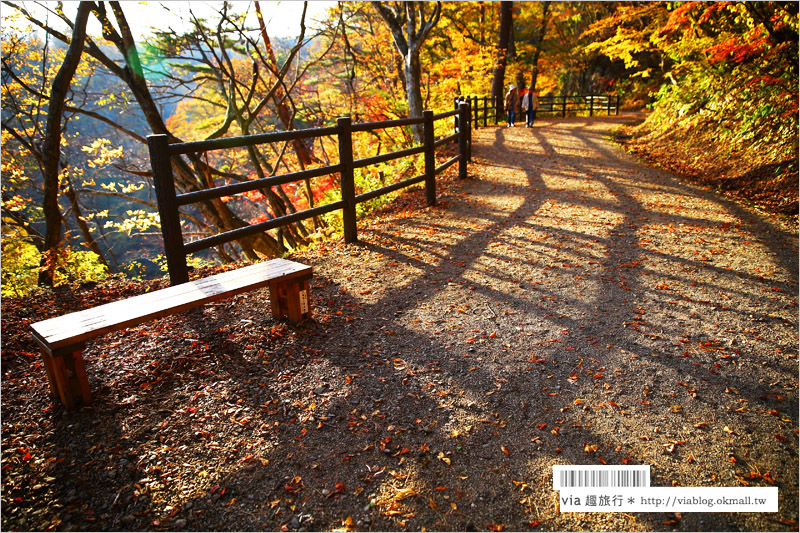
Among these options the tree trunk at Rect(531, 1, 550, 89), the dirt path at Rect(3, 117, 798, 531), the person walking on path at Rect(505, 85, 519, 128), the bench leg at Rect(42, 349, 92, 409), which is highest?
the tree trunk at Rect(531, 1, 550, 89)

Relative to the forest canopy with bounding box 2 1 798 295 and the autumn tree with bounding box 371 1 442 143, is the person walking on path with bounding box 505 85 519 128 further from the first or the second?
the autumn tree with bounding box 371 1 442 143

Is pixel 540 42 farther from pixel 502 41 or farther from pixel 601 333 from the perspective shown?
pixel 601 333

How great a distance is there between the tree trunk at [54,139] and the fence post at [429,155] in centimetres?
516

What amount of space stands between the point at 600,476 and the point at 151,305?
3.07m

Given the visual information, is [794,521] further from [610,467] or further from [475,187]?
[475,187]

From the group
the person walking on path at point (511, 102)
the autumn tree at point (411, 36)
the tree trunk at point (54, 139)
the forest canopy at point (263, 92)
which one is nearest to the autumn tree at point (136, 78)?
the forest canopy at point (263, 92)

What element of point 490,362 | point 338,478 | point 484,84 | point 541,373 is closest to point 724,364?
point 541,373

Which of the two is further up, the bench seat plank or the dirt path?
the bench seat plank

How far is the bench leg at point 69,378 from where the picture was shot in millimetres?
2979

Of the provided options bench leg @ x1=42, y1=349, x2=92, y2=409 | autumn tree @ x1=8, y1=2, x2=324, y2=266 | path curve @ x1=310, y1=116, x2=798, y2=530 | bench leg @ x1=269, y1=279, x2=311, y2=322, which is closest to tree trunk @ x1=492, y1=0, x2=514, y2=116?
autumn tree @ x1=8, y1=2, x2=324, y2=266

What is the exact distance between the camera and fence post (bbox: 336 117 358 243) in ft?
20.0

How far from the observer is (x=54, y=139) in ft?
23.1

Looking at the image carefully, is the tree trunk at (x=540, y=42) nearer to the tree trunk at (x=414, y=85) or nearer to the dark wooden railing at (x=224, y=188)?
the tree trunk at (x=414, y=85)

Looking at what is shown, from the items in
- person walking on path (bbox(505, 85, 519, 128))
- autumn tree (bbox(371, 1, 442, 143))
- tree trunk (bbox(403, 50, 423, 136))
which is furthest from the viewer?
person walking on path (bbox(505, 85, 519, 128))
